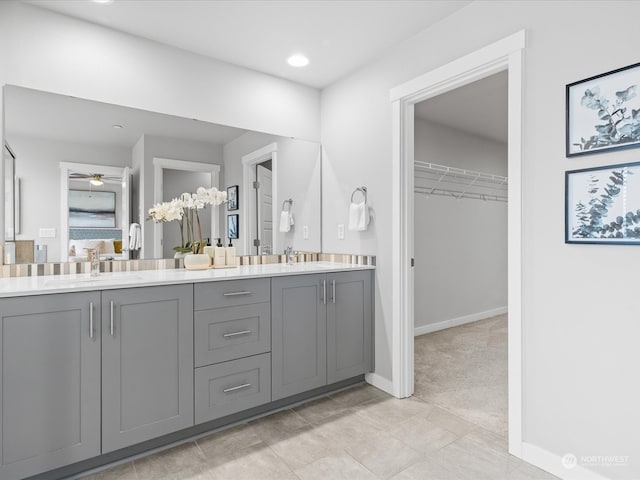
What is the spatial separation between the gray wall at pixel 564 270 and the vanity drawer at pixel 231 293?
1.46 m

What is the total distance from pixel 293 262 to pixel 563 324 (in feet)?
6.36

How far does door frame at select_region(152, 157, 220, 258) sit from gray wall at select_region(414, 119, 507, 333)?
7.41 ft

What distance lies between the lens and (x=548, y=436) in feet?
5.94

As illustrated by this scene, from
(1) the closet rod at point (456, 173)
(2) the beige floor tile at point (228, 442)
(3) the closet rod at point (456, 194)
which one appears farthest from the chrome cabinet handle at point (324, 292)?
(1) the closet rod at point (456, 173)

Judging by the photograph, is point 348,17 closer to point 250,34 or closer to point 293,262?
point 250,34

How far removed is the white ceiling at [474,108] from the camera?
3.32 meters

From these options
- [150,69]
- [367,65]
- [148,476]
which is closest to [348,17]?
[367,65]

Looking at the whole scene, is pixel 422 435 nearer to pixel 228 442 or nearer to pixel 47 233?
pixel 228 442

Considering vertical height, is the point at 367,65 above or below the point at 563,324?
above

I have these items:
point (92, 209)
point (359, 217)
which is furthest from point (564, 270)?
point (92, 209)

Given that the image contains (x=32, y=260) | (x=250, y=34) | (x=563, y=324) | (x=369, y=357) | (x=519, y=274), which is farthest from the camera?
(x=369, y=357)

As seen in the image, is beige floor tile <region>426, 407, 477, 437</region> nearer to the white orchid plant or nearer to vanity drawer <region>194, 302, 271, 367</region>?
vanity drawer <region>194, 302, 271, 367</region>

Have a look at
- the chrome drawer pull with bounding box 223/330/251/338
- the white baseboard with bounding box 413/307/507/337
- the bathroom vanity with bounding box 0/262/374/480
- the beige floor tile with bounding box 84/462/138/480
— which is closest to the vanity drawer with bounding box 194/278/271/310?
the bathroom vanity with bounding box 0/262/374/480

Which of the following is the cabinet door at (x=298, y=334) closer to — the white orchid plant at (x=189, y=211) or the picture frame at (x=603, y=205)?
the white orchid plant at (x=189, y=211)
